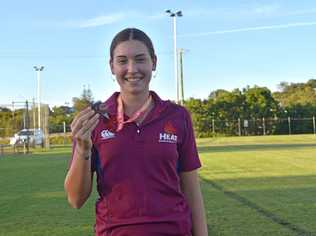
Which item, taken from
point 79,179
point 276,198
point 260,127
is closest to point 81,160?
point 79,179

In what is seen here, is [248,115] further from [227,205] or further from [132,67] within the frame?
[132,67]

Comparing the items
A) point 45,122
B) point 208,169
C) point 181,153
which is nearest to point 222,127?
point 45,122

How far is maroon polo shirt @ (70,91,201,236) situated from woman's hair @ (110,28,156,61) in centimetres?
31

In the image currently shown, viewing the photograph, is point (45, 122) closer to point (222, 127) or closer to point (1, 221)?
point (222, 127)

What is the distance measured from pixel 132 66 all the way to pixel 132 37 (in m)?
0.14

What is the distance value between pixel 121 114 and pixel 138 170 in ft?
0.93

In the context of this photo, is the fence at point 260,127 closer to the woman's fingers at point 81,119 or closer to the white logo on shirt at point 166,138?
the white logo on shirt at point 166,138

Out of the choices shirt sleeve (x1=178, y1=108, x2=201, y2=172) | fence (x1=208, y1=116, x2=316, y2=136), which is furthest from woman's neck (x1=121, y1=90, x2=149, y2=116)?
fence (x1=208, y1=116, x2=316, y2=136)

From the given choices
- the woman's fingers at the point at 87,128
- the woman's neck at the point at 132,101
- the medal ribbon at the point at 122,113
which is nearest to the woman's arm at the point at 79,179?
the woman's fingers at the point at 87,128

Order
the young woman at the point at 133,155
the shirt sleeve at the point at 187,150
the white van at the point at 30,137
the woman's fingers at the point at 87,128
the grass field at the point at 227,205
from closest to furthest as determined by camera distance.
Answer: the woman's fingers at the point at 87,128, the young woman at the point at 133,155, the shirt sleeve at the point at 187,150, the grass field at the point at 227,205, the white van at the point at 30,137

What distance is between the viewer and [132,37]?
280 centimetres

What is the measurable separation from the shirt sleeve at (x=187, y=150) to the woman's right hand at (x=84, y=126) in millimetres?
507

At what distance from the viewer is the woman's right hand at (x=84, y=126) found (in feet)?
8.31

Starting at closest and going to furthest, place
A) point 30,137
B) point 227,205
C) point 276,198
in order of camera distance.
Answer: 1. point 227,205
2. point 276,198
3. point 30,137
